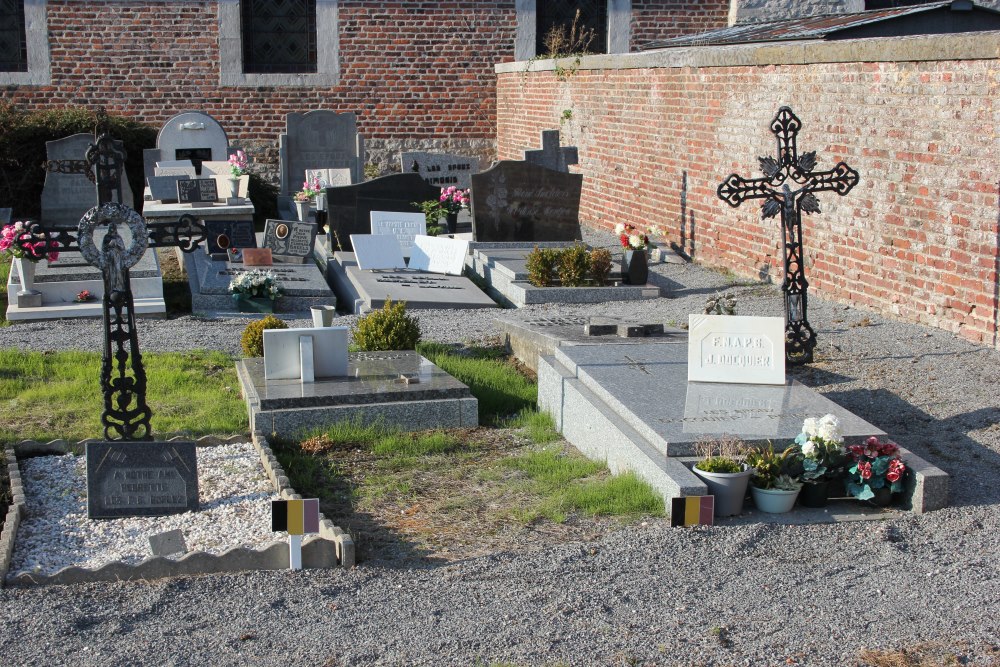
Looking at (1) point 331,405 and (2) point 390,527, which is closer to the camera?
(2) point 390,527

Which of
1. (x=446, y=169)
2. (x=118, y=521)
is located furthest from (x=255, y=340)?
(x=446, y=169)

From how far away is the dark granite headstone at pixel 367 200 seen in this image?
43.0 feet

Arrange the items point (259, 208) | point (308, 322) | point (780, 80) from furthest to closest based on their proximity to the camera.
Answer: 1. point (259, 208)
2. point (780, 80)
3. point (308, 322)

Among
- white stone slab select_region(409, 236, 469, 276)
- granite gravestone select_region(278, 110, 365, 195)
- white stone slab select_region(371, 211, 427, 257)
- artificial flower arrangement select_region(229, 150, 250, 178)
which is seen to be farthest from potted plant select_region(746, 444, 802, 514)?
granite gravestone select_region(278, 110, 365, 195)

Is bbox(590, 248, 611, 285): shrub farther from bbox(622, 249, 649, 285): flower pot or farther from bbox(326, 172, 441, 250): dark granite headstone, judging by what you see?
bbox(326, 172, 441, 250): dark granite headstone

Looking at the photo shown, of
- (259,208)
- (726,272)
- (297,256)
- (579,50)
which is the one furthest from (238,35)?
(726,272)

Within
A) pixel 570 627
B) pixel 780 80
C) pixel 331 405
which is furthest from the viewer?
pixel 780 80

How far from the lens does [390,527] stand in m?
5.47

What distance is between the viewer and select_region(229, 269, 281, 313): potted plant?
35.6 feet

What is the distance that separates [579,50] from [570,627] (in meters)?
17.7

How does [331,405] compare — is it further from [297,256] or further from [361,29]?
[361,29]

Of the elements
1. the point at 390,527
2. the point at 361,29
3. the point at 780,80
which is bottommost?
the point at 390,527

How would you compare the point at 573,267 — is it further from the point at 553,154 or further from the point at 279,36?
the point at 279,36

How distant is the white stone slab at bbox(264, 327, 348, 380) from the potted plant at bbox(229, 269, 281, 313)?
3713 mm
